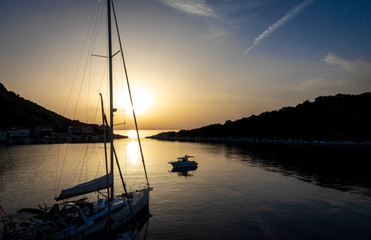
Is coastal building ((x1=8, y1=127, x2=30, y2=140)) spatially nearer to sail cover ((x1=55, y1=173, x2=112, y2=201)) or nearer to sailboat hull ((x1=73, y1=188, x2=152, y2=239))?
sail cover ((x1=55, y1=173, x2=112, y2=201))

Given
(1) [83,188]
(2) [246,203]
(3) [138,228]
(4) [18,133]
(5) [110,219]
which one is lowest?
(2) [246,203]

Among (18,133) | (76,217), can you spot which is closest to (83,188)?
(76,217)

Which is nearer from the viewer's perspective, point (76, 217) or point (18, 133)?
point (76, 217)

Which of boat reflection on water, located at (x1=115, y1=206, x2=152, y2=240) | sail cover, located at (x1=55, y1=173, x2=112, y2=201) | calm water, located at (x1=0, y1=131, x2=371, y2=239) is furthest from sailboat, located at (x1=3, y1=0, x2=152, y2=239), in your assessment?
calm water, located at (x1=0, y1=131, x2=371, y2=239)

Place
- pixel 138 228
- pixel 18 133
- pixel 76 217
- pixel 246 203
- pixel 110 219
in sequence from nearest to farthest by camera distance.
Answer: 1. pixel 76 217
2. pixel 110 219
3. pixel 138 228
4. pixel 246 203
5. pixel 18 133

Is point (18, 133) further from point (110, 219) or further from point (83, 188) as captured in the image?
point (110, 219)

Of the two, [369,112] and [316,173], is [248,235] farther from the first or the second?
[369,112]

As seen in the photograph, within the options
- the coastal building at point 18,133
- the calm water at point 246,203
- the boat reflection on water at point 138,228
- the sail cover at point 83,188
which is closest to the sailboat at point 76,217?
the sail cover at point 83,188

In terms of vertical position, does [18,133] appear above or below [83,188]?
above

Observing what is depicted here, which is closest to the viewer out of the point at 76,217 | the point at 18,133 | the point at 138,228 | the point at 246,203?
the point at 76,217

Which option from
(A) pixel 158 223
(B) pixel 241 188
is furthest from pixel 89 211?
(B) pixel 241 188

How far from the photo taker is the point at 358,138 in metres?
174

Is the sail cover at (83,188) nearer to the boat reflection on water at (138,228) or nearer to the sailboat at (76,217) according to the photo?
the sailboat at (76,217)

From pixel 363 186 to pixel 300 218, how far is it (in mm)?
28036
